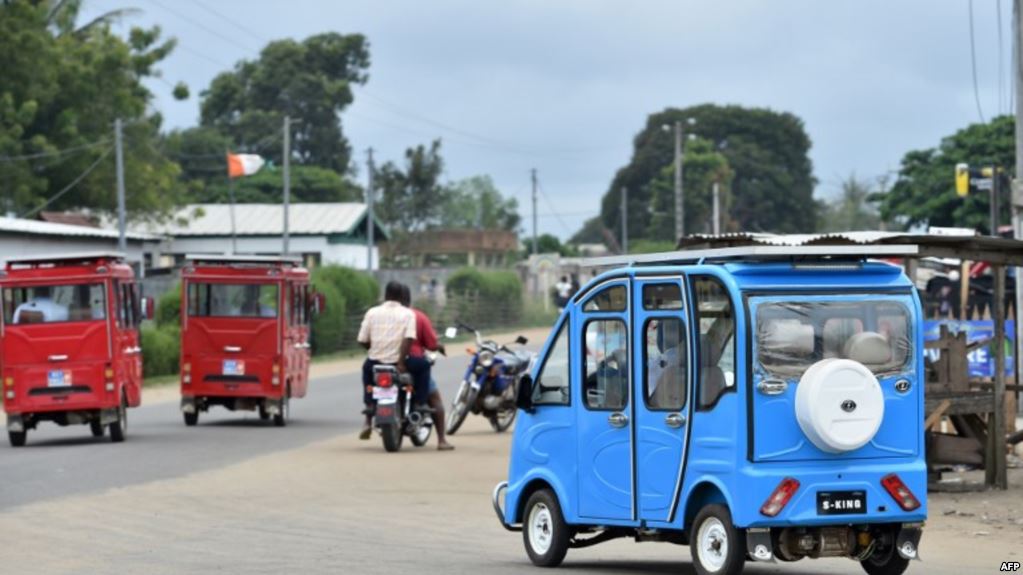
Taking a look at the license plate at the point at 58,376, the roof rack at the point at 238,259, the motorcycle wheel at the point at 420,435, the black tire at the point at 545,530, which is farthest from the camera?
the roof rack at the point at 238,259

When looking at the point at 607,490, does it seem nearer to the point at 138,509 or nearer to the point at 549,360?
the point at 549,360

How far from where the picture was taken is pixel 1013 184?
20656mm

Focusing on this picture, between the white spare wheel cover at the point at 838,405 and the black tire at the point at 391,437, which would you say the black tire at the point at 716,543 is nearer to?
the white spare wheel cover at the point at 838,405

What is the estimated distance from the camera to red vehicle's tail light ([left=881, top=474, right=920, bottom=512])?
1037 centimetres

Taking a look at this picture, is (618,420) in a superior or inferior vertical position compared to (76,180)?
inferior

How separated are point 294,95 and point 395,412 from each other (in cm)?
7729

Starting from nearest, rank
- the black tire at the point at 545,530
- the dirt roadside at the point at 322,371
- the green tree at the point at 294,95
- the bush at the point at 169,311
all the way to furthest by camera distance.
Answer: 1. the black tire at the point at 545,530
2. the dirt roadside at the point at 322,371
3. the bush at the point at 169,311
4. the green tree at the point at 294,95

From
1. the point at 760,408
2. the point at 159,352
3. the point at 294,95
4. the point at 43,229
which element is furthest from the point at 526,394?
the point at 294,95

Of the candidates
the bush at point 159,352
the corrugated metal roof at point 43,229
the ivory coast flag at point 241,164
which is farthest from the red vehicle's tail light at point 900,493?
the ivory coast flag at point 241,164

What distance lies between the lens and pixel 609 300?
1153 cm

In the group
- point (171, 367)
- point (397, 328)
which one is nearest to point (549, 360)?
point (397, 328)

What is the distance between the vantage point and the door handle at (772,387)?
10188mm

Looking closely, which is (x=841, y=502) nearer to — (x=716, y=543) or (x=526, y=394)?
(x=716, y=543)

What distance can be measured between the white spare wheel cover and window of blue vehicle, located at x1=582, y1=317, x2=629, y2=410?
1460 mm
